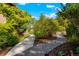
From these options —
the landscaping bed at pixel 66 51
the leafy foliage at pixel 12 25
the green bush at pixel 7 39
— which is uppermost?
the leafy foliage at pixel 12 25

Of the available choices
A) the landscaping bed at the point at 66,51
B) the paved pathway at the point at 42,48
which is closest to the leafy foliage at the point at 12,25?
the paved pathway at the point at 42,48

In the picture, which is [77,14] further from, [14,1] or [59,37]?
[14,1]

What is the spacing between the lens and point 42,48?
405 cm

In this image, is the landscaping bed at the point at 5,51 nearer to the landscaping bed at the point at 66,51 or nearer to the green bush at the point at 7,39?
the green bush at the point at 7,39

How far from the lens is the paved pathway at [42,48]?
159 inches

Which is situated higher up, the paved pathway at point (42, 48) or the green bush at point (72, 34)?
the green bush at point (72, 34)

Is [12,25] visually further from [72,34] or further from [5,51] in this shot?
[72,34]

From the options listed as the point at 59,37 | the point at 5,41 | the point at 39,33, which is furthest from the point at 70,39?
the point at 5,41

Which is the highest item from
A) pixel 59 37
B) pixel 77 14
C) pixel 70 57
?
pixel 77 14

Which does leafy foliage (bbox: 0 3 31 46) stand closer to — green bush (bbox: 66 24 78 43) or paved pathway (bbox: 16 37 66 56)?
paved pathway (bbox: 16 37 66 56)

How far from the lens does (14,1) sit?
13.2 feet

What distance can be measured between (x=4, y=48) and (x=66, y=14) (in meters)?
0.86

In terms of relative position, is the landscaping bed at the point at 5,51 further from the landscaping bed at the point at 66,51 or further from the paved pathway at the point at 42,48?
the landscaping bed at the point at 66,51

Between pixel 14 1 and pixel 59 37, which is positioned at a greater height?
pixel 14 1
